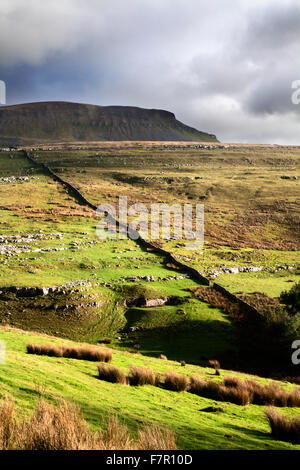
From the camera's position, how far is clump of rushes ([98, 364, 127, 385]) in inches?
435

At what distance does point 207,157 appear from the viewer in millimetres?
150500

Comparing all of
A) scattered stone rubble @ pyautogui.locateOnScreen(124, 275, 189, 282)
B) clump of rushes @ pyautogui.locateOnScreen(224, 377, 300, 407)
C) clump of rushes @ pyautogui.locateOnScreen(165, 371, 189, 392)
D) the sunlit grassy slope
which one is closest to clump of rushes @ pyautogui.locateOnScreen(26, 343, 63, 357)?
the sunlit grassy slope

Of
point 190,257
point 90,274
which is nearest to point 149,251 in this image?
point 190,257

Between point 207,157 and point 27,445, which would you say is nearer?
point 27,445

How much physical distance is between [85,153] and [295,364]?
14277cm

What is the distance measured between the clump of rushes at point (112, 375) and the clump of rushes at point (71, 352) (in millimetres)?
3233

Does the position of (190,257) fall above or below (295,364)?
above

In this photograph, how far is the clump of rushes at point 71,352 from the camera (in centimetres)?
1409

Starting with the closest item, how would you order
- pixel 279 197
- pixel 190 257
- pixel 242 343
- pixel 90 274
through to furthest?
pixel 242 343, pixel 90 274, pixel 190 257, pixel 279 197

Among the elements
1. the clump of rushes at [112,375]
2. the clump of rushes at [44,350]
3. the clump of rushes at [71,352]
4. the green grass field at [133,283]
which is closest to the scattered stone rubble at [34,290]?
the green grass field at [133,283]

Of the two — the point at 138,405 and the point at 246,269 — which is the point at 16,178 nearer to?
the point at 246,269

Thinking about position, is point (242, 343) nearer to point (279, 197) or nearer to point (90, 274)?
point (90, 274)

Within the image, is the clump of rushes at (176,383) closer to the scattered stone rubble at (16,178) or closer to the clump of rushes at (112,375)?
the clump of rushes at (112,375)
